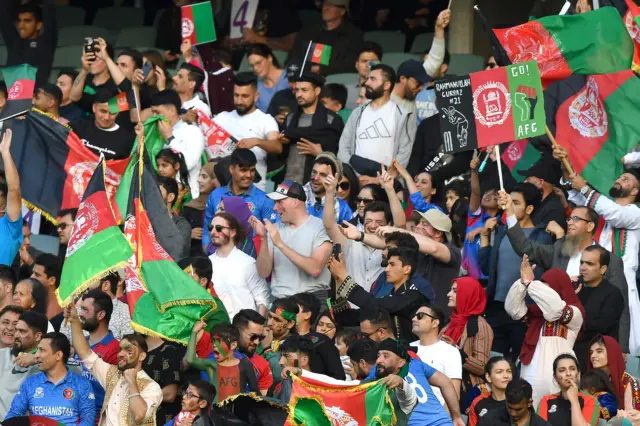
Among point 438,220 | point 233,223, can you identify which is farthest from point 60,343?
point 438,220

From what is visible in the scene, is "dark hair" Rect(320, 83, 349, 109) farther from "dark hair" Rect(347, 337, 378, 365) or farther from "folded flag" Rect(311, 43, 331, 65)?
"dark hair" Rect(347, 337, 378, 365)

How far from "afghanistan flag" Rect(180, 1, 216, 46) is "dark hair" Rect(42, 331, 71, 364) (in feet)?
18.9

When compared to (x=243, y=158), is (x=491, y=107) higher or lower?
higher

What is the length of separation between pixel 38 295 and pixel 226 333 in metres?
2.13

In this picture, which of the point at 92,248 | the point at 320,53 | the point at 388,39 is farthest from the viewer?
the point at 388,39

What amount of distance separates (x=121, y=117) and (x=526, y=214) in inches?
166

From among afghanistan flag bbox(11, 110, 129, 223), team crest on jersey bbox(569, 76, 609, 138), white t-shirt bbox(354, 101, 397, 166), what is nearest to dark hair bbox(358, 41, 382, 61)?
white t-shirt bbox(354, 101, 397, 166)

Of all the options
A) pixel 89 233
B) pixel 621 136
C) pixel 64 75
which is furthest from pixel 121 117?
pixel 621 136

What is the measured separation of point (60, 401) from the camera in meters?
11.6

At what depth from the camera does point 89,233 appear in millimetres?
12078

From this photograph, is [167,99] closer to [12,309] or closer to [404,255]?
[12,309]

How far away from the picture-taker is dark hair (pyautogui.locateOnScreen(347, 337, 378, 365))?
1089 cm

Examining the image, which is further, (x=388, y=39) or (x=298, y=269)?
(x=388, y=39)

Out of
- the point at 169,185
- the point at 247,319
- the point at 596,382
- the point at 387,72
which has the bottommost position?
the point at 169,185
